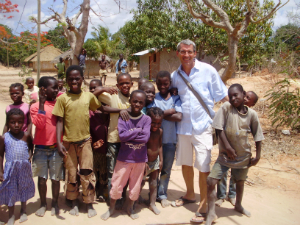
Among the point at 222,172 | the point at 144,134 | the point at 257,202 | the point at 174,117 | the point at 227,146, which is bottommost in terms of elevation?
the point at 257,202

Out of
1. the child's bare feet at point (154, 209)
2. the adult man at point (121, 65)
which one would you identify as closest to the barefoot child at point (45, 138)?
the child's bare feet at point (154, 209)

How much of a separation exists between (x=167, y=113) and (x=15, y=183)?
6.13 feet

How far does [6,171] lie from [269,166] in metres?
4.41

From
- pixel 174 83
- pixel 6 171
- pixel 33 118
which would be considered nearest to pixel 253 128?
pixel 174 83

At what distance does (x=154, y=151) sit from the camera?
310 centimetres

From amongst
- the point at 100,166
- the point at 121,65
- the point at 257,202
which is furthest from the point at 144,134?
the point at 121,65

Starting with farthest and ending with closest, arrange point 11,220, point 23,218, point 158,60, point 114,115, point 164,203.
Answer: point 158,60, point 164,203, point 114,115, point 23,218, point 11,220

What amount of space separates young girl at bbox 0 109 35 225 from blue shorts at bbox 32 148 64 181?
82 mm

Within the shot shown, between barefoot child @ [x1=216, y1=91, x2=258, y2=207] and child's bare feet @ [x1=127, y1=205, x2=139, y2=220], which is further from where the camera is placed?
barefoot child @ [x1=216, y1=91, x2=258, y2=207]

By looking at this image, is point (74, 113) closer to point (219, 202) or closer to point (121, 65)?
point (219, 202)

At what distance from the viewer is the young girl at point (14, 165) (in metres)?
2.75

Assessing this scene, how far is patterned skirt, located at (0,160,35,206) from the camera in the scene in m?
2.75

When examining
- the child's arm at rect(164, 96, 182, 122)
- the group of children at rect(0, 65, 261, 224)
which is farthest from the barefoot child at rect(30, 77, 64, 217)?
the child's arm at rect(164, 96, 182, 122)

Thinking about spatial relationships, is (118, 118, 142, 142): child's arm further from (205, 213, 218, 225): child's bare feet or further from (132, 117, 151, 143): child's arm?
(205, 213, 218, 225): child's bare feet
